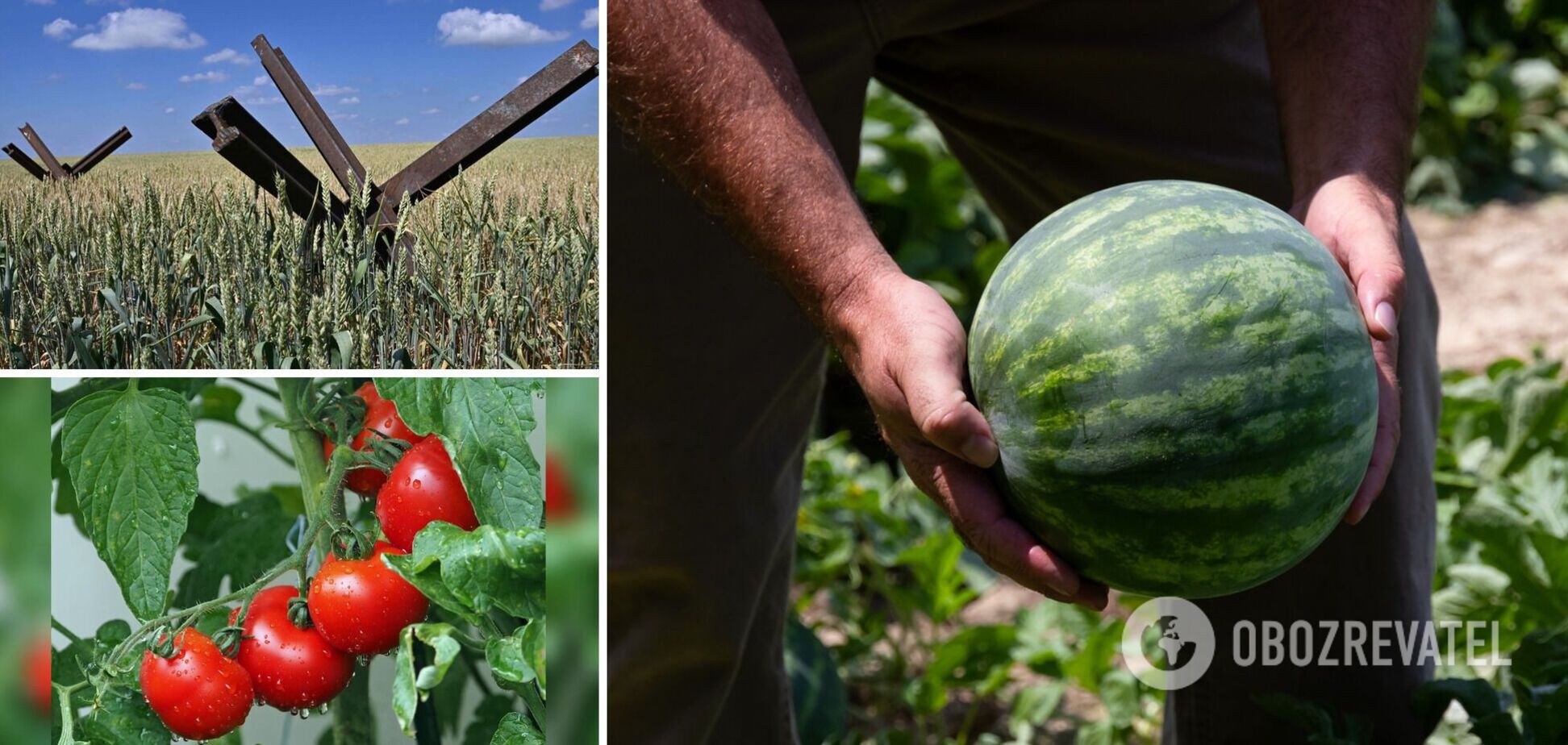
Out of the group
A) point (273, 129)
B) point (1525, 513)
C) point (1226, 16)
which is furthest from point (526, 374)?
point (1525, 513)

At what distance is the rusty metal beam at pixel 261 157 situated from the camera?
3.57 feet

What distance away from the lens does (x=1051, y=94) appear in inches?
77.2

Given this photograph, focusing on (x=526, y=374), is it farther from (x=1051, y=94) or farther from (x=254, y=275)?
(x=1051, y=94)

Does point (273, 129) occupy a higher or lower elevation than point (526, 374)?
higher

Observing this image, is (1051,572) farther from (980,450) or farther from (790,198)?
(790,198)

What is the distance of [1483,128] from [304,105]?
4913 millimetres

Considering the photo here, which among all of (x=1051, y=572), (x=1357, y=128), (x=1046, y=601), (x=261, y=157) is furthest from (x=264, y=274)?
(x=1046, y=601)

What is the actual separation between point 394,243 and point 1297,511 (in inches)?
30.7

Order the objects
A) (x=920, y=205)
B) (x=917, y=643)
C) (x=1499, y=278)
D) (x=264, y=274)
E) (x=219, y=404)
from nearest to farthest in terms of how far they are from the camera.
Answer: (x=264, y=274) → (x=219, y=404) → (x=917, y=643) → (x=920, y=205) → (x=1499, y=278)

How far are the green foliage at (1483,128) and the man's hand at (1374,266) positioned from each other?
12.1ft

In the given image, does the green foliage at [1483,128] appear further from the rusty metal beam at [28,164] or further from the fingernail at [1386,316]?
the rusty metal beam at [28,164]

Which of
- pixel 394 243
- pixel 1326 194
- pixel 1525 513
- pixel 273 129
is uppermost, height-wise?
pixel 273 129

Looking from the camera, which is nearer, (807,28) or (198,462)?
(198,462)

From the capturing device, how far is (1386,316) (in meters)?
1.33
